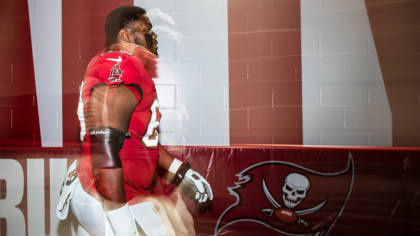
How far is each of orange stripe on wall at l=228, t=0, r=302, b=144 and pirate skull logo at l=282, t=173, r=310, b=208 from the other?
0.18m

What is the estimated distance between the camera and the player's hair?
4.66 ft

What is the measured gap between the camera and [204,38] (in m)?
1.56

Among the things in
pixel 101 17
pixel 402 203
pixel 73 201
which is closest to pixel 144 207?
pixel 73 201

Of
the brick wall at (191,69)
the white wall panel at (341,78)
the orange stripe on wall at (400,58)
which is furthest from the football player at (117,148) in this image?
the orange stripe on wall at (400,58)

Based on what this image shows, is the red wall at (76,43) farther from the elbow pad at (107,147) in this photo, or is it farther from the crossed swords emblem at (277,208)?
the crossed swords emblem at (277,208)

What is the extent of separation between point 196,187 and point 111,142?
52 cm

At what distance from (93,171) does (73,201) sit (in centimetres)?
15

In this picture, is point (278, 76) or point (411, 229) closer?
point (411, 229)

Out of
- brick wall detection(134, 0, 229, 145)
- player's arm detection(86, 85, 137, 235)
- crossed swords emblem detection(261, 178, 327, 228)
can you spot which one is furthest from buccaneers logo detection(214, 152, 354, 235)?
player's arm detection(86, 85, 137, 235)

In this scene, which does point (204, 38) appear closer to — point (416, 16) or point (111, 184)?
point (111, 184)

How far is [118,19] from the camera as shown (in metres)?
1.52

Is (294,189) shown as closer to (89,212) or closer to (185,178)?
(185,178)

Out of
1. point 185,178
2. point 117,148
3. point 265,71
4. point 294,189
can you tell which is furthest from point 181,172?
point 265,71

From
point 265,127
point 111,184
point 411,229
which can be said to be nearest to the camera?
point 111,184
